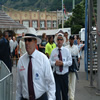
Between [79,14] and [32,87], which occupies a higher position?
[79,14]

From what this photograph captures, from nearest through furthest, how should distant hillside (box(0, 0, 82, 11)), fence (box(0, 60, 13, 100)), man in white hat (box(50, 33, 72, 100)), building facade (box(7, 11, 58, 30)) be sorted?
fence (box(0, 60, 13, 100)) → man in white hat (box(50, 33, 72, 100)) → building facade (box(7, 11, 58, 30)) → distant hillside (box(0, 0, 82, 11))

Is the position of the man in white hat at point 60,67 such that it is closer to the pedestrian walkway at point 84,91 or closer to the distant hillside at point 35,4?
the pedestrian walkway at point 84,91

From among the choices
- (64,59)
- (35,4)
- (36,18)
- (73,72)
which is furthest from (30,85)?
(35,4)

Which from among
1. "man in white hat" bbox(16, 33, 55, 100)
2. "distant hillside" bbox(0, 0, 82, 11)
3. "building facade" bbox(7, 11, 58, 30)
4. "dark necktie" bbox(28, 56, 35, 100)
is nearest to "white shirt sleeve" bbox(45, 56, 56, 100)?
"man in white hat" bbox(16, 33, 55, 100)

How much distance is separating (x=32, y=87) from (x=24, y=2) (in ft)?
431

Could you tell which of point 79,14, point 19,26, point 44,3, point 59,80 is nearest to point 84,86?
point 59,80

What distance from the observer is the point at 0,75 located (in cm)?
554

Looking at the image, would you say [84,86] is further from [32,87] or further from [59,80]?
[32,87]

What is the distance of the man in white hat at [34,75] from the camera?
3.87 metres

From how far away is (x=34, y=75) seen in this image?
3.88m

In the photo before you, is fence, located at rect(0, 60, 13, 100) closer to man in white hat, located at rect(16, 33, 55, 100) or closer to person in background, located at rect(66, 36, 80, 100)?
man in white hat, located at rect(16, 33, 55, 100)

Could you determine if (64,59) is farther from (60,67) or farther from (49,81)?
(49,81)

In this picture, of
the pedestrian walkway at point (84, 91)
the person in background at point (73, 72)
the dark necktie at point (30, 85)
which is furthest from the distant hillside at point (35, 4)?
the dark necktie at point (30, 85)

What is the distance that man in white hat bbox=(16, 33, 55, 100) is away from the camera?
12.7 feet
